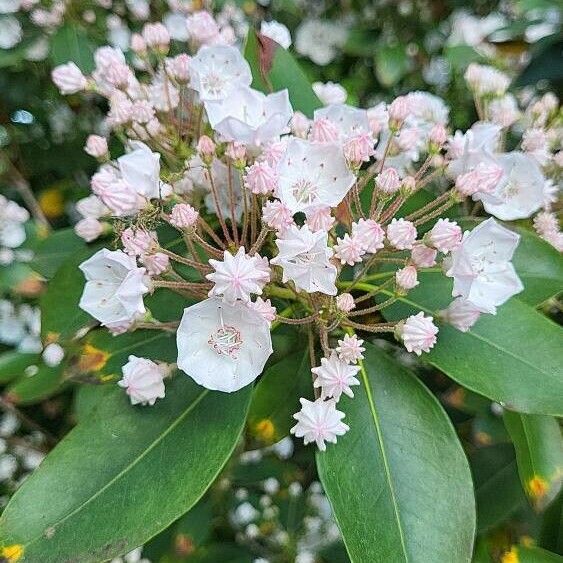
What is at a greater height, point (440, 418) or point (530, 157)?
point (530, 157)

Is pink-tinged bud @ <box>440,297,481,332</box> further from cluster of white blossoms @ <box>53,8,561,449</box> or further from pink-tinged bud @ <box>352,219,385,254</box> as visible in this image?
pink-tinged bud @ <box>352,219,385,254</box>

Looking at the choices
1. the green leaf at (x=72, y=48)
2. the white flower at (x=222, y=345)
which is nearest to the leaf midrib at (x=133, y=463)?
the white flower at (x=222, y=345)

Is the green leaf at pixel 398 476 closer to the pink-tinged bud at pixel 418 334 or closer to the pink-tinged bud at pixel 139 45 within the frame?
the pink-tinged bud at pixel 418 334

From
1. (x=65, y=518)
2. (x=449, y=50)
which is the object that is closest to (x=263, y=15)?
(x=449, y=50)

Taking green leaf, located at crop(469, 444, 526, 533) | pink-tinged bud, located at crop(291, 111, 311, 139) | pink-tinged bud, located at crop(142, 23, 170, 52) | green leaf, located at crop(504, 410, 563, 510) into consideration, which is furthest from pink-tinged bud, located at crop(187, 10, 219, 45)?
green leaf, located at crop(469, 444, 526, 533)

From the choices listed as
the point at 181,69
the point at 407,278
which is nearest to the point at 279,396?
the point at 407,278

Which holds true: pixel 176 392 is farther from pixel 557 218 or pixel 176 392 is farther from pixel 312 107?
pixel 557 218
